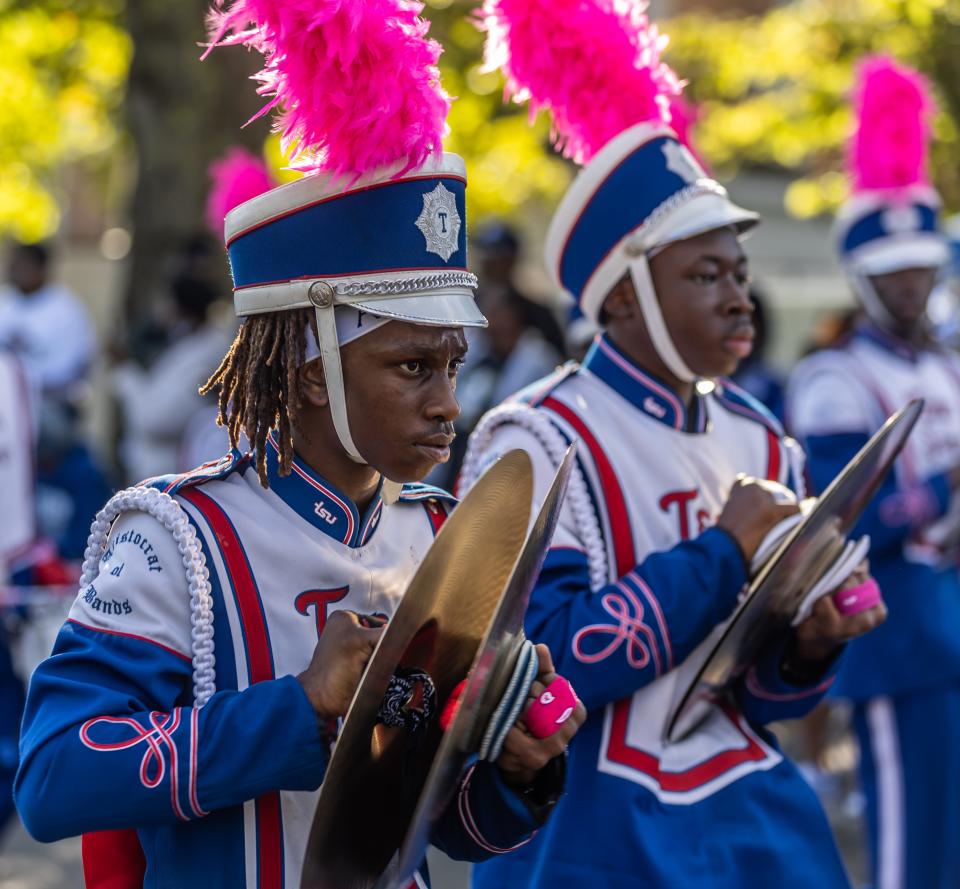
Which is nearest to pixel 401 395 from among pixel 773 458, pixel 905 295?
pixel 773 458

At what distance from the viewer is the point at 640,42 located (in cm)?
375

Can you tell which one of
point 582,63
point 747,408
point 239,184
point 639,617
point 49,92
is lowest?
point 639,617

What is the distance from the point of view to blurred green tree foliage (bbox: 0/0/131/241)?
14430mm

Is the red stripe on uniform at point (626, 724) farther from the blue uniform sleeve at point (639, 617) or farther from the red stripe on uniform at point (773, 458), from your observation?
the red stripe on uniform at point (773, 458)

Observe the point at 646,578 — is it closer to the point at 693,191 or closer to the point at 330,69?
the point at 693,191

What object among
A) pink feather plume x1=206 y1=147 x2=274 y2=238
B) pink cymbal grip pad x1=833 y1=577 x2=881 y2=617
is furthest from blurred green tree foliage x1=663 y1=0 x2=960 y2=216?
pink cymbal grip pad x1=833 y1=577 x2=881 y2=617

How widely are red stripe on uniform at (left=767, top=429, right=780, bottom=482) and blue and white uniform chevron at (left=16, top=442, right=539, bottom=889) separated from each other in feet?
3.78

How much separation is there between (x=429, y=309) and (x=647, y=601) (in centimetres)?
89

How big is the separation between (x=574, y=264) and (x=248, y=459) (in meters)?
1.34

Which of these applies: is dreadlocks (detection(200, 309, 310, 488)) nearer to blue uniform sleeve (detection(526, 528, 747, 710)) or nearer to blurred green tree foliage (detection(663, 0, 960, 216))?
blue uniform sleeve (detection(526, 528, 747, 710))

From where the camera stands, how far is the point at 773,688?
3490 millimetres

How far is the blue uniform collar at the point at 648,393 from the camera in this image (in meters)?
3.62

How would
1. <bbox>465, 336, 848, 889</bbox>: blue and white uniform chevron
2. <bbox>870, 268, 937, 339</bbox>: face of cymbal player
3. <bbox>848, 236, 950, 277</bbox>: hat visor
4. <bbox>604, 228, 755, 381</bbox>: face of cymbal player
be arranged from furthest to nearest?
<bbox>848, 236, 950, 277</bbox>: hat visor < <bbox>870, 268, 937, 339</bbox>: face of cymbal player < <bbox>604, 228, 755, 381</bbox>: face of cymbal player < <bbox>465, 336, 848, 889</bbox>: blue and white uniform chevron

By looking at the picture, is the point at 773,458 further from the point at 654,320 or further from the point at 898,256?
the point at 898,256
